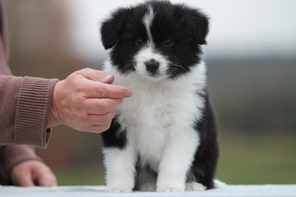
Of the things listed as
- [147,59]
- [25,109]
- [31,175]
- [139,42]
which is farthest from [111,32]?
[31,175]

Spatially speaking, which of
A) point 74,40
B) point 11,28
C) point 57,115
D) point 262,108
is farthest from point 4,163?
point 262,108

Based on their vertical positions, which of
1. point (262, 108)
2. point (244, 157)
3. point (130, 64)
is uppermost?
point (130, 64)

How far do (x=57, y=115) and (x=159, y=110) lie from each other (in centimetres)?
67

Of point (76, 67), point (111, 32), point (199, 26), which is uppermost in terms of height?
point (199, 26)

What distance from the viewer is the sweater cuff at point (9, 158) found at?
4625 mm

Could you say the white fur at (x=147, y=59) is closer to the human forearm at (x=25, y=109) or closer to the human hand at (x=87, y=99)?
the human hand at (x=87, y=99)

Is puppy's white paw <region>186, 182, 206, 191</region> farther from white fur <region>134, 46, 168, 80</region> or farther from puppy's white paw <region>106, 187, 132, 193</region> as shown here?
white fur <region>134, 46, 168, 80</region>

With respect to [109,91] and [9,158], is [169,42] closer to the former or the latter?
[109,91]

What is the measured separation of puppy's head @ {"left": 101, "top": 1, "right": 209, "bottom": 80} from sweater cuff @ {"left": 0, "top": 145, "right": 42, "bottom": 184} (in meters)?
1.47

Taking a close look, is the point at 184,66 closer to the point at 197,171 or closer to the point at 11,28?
the point at 197,171

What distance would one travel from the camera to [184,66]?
11.7 ft

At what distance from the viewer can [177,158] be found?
3482 millimetres

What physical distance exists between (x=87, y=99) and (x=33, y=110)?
1.09 ft

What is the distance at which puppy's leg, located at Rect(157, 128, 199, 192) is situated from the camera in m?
3.45
